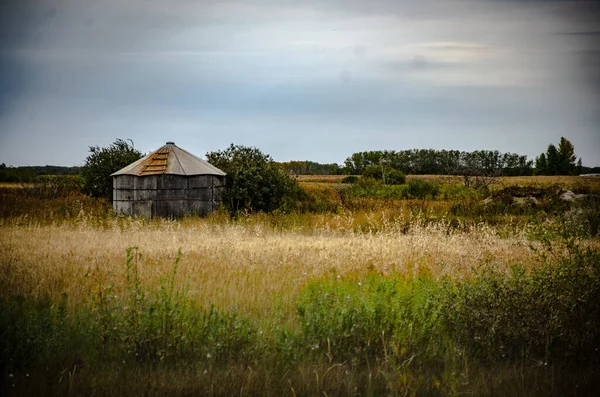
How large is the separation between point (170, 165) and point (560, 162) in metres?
87.4

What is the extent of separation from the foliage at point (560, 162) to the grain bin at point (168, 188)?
82.9 metres

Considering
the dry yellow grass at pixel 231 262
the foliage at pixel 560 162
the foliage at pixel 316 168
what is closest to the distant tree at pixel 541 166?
the foliage at pixel 560 162

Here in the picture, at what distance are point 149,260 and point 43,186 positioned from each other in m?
26.1

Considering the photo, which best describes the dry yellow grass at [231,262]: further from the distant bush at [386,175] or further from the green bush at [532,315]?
the distant bush at [386,175]

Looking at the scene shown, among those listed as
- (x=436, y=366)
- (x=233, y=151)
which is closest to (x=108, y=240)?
(x=436, y=366)

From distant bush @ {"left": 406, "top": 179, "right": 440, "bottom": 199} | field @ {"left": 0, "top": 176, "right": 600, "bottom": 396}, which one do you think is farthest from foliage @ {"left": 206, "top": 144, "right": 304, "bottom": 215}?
distant bush @ {"left": 406, "top": 179, "right": 440, "bottom": 199}

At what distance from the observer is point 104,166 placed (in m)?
29.6

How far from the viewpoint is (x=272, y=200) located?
2438cm

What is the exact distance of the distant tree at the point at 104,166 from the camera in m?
29.3

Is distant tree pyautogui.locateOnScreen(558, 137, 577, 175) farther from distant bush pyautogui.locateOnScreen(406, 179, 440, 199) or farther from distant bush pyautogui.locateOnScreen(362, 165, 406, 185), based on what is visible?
distant bush pyautogui.locateOnScreen(406, 179, 440, 199)

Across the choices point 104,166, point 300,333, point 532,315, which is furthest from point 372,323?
point 104,166

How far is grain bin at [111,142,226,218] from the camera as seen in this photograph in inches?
897

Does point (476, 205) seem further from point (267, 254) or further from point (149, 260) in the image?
point (149, 260)

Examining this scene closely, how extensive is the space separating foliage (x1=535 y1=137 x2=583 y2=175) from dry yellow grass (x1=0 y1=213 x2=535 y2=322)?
88634 mm
